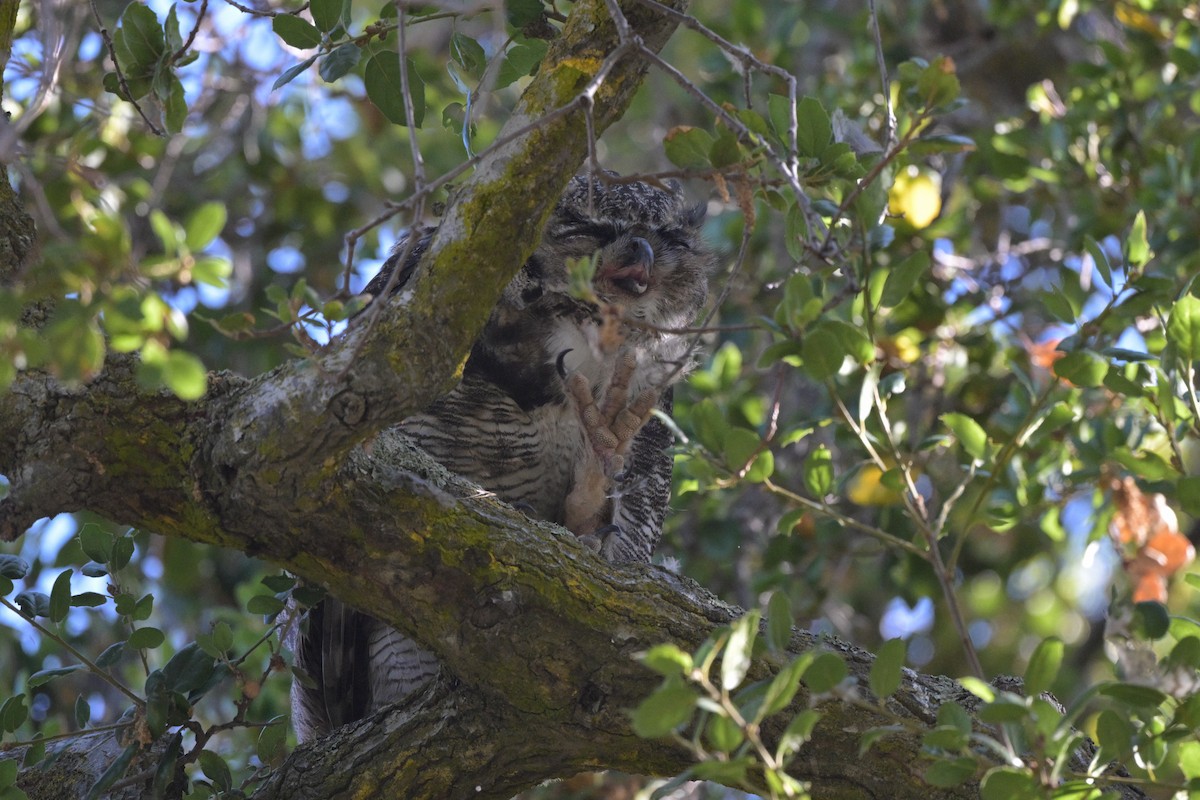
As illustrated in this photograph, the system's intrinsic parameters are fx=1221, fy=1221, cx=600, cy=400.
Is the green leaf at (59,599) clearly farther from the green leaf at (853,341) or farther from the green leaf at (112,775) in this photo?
the green leaf at (853,341)

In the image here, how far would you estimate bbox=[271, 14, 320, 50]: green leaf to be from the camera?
6.70 feet

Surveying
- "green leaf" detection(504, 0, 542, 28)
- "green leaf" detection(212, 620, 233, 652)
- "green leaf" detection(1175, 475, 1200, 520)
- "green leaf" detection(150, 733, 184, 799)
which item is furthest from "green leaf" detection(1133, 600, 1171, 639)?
"green leaf" detection(150, 733, 184, 799)

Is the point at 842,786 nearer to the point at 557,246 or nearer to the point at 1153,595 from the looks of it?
the point at 1153,595

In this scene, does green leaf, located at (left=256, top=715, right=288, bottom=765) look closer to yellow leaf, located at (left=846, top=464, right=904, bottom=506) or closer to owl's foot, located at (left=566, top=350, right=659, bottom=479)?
owl's foot, located at (left=566, top=350, right=659, bottom=479)

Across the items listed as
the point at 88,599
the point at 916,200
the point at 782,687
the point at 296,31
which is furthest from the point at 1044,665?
the point at 916,200

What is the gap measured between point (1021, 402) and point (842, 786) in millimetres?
915

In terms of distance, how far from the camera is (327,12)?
201cm

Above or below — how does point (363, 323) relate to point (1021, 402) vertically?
above

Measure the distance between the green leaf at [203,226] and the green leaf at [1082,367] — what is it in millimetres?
1391

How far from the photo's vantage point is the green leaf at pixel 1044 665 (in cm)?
158

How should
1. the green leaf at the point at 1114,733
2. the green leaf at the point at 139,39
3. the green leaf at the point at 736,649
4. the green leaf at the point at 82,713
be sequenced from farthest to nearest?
the green leaf at the point at 82,713 → the green leaf at the point at 139,39 → the green leaf at the point at 1114,733 → the green leaf at the point at 736,649

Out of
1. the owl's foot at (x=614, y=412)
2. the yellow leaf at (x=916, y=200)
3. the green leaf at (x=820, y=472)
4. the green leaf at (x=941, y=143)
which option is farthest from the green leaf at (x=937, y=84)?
the yellow leaf at (x=916, y=200)

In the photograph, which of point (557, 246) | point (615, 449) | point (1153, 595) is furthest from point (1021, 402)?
point (557, 246)

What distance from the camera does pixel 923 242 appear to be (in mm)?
3811
